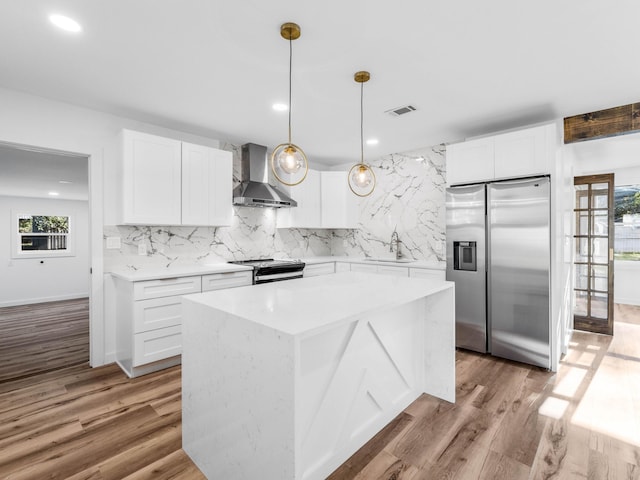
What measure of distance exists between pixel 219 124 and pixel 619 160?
578cm

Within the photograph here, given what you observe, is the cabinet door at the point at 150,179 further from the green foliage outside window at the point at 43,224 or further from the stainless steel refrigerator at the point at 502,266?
the green foliage outside window at the point at 43,224

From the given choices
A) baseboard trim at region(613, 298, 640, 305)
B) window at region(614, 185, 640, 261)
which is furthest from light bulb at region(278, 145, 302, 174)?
baseboard trim at region(613, 298, 640, 305)

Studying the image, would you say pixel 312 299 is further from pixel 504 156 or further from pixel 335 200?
pixel 335 200

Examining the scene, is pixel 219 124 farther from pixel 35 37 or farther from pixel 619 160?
pixel 619 160

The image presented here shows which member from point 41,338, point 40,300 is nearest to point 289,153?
point 41,338

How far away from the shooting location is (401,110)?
3193 millimetres

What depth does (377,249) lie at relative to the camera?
516cm

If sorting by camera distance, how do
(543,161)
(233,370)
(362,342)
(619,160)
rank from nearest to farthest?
(233,370)
(362,342)
(543,161)
(619,160)

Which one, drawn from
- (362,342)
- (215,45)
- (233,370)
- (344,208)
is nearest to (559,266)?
(362,342)

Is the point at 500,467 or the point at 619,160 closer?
the point at 500,467

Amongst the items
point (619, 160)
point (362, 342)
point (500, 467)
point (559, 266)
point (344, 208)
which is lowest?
point (500, 467)

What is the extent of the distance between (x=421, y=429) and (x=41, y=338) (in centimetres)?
466

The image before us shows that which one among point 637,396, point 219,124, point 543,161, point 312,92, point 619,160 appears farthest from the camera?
point 619,160

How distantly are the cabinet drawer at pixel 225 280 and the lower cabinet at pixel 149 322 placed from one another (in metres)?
0.06
